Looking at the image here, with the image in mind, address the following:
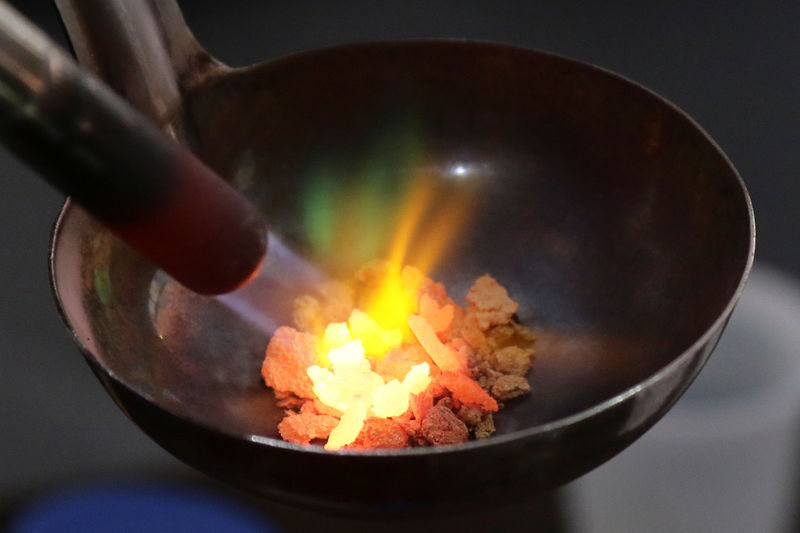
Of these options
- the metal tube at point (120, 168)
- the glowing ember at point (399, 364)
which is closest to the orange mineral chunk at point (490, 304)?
the glowing ember at point (399, 364)

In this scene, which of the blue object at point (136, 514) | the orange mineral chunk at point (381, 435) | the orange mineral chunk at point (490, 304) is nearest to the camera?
the orange mineral chunk at point (381, 435)

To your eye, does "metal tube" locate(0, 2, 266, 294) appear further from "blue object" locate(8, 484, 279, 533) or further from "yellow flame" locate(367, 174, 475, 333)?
"blue object" locate(8, 484, 279, 533)

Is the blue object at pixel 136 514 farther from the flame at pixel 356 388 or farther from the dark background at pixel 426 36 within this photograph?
the flame at pixel 356 388

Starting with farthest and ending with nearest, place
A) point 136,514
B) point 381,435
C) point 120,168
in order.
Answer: point 136,514
point 381,435
point 120,168

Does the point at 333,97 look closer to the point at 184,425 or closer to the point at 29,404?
the point at 184,425

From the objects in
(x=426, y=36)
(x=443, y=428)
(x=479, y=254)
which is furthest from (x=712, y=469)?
(x=426, y=36)

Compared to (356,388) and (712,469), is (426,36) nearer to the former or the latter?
(712,469)
